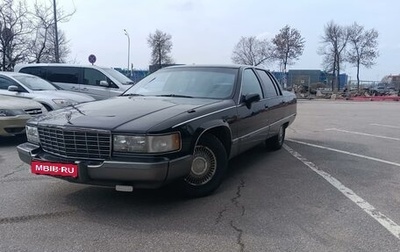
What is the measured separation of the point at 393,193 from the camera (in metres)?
5.00

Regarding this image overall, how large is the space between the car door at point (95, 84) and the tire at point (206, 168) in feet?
27.7

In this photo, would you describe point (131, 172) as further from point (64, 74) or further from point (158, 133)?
point (64, 74)

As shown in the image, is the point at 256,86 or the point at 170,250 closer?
the point at 170,250

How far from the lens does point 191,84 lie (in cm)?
558

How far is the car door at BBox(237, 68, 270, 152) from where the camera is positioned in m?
5.43

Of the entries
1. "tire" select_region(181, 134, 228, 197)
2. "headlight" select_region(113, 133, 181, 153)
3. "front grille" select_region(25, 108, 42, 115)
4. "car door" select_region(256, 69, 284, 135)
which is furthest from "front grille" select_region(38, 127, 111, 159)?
"front grille" select_region(25, 108, 42, 115)

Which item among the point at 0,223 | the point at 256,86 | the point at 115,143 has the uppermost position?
the point at 256,86

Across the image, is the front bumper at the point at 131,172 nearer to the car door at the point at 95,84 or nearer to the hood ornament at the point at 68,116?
the hood ornament at the point at 68,116

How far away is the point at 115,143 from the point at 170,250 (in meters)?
1.17

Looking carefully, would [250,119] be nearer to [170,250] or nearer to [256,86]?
[256,86]

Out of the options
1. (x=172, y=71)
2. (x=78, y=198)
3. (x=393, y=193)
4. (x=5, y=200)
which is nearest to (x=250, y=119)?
(x=172, y=71)

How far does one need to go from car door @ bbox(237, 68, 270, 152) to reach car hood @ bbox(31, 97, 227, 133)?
0.53 metres

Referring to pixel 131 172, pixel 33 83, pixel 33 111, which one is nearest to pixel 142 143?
pixel 131 172

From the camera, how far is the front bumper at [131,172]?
381cm
